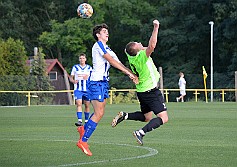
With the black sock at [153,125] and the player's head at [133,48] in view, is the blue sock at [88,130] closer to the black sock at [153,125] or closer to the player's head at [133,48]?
the black sock at [153,125]

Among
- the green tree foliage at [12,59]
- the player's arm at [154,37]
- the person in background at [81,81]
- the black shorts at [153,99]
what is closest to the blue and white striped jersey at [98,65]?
the player's arm at [154,37]

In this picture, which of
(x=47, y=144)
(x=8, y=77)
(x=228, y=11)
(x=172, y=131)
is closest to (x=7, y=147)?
(x=47, y=144)

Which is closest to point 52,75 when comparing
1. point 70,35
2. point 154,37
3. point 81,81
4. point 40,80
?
point 70,35

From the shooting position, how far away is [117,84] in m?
59.2

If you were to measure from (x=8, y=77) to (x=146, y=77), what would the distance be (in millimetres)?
33280

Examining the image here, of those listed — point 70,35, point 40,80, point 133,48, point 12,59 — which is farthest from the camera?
point 70,35

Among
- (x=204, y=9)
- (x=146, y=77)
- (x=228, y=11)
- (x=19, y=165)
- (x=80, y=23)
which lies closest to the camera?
(x=19, y=165)

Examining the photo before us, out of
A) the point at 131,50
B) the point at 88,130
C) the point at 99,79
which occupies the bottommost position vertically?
the point at 88,130

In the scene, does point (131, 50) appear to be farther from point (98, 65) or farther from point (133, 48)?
point (98, 65)

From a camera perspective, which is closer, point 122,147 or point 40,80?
point 122,147

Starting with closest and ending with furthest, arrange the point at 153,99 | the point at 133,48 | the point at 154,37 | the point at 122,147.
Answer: the point at 154,37 → the point at 133,48 → the point at 153,99 → the point at 122,147

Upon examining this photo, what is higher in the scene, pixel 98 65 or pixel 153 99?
pixel 98 65

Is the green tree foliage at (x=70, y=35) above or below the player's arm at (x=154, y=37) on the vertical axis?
above

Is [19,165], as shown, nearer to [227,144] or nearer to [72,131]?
[227,144]
